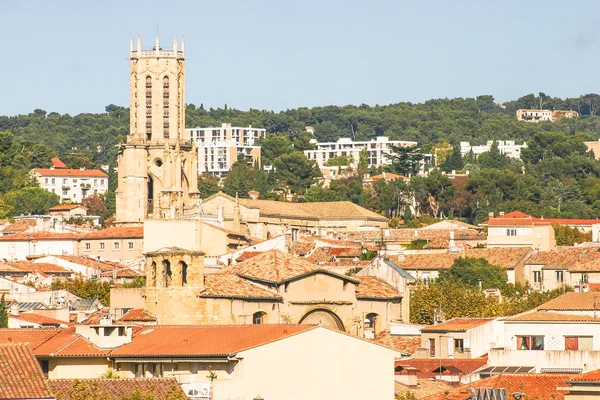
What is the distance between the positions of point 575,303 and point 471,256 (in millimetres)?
56059

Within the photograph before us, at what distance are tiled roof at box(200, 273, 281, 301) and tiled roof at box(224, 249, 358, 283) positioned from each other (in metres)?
0.54

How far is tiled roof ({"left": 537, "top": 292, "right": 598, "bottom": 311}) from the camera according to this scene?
57500 mm

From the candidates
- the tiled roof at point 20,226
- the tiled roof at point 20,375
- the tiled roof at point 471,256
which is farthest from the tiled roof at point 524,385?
the tiled roof at point 20,226

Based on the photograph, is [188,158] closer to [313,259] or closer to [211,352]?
[313,259]

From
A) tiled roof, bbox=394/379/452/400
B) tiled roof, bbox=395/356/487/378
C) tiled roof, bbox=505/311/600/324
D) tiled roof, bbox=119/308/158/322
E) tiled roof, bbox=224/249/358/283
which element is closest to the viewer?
tiled roof, bbox=394/379/452/400

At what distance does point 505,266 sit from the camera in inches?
4451

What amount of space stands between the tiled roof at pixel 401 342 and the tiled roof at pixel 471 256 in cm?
4944

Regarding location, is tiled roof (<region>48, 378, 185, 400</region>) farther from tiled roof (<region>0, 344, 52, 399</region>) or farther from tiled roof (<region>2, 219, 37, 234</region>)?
tiled roof (<region>2, 219, 37, 234</region>)

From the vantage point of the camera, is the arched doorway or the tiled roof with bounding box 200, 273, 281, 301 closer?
the tiled roof with bounding box 200, 273, 281, 301

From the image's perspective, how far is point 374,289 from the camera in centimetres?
6481

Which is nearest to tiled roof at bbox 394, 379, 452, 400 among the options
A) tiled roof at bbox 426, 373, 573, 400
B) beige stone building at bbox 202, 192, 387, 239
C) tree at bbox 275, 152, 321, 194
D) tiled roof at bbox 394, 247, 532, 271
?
tiled roof at bbox 426, 373, 573, 400

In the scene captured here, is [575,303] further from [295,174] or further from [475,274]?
[295,174]

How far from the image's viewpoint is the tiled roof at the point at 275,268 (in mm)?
61656

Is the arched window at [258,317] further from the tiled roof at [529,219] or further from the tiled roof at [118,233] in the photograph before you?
the tiled roof at [529,219]
